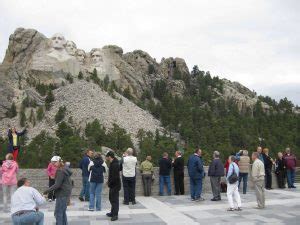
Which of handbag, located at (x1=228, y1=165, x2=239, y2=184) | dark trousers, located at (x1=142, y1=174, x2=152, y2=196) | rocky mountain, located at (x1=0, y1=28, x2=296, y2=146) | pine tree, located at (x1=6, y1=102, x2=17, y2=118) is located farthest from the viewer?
pine tree, located at (x1=6, y1=102, x2=17, y2=118)

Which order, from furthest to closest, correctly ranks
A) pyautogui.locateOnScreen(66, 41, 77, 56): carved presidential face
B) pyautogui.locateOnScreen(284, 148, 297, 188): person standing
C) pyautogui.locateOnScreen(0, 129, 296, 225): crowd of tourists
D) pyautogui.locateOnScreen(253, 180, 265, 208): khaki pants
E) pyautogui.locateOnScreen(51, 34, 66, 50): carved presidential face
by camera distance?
pyautogui.locateOnScreen(66, 41, 77, 56): carved presidential face < pyautogui.locateOnScreen(51, 34, 66, 50): carved presidential face < pyautogui.locateOnScreen(284, 148, 297, 188): person standing < pyautogui.locateOnScreen(253, 180, 265, 208): khaki pants < pyautogui.locateOnScreen(0, 129, 296, 225): crowd of tourists

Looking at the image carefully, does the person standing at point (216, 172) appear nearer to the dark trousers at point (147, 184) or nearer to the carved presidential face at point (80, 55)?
the dark trousers at point (147, 184)

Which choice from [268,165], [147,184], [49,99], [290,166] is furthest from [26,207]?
[49,99]

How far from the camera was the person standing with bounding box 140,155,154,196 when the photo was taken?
1505cm

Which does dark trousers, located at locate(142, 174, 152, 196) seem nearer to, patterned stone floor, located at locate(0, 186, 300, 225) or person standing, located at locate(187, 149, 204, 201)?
patterned stone floor, located at locate(0, 186, 300, 225)

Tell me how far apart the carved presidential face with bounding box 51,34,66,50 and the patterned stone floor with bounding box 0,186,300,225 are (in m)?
56.5

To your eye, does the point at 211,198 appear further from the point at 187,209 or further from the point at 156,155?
the point at 156,155

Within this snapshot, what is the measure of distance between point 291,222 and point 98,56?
73.3 metres

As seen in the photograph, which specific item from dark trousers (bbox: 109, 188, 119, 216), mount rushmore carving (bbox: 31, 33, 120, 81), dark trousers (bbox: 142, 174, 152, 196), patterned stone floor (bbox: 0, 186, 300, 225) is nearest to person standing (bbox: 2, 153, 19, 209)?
patterned stone floor (bbox: 0, 186, 300, 225)

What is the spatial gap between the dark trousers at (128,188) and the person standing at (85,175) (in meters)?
1.33

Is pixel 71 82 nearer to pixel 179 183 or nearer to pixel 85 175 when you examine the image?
pixel 179 183

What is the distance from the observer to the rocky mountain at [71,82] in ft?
189

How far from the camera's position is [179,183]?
15734 mm

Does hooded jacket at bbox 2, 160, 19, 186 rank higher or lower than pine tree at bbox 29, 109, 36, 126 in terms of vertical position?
lower
